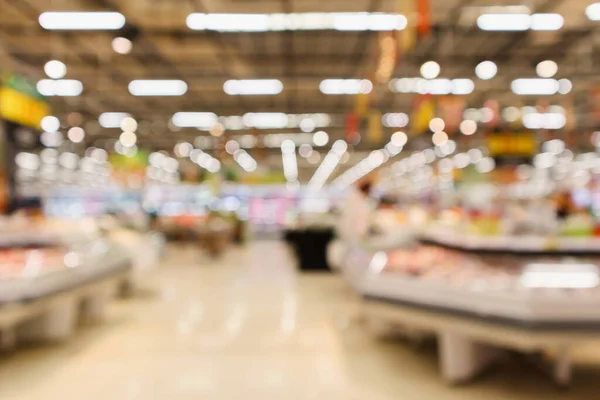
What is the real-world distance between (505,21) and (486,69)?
5.34 m

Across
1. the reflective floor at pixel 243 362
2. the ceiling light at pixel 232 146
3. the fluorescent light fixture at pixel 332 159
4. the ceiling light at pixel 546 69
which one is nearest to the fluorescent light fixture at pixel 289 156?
the fluorescent light fixture at pixel 332 159

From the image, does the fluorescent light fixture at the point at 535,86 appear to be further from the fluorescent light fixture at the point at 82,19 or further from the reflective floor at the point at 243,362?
the fluorescent light fixture at the point at 82,19

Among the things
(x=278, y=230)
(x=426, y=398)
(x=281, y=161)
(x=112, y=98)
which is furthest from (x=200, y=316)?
(x=281, y=161)

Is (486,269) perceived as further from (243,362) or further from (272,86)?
(272,86)

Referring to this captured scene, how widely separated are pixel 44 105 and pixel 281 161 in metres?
25.1

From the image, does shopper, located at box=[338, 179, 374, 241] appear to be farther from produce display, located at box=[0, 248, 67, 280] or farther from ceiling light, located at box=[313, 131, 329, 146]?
ceiling light, located at box=[313, 131, 329, 146]

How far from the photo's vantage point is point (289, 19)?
11984 millimetres

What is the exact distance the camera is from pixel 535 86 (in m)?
18.5

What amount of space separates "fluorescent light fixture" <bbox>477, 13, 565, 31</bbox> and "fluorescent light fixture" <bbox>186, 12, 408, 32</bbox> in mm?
1554

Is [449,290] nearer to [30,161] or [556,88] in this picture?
[556,88]

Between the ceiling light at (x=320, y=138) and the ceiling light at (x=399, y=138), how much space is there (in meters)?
2.94

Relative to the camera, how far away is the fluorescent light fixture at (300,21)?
427 inches

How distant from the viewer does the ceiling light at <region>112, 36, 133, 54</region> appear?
13.5 m

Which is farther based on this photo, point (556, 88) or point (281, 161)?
point (281, 161)
